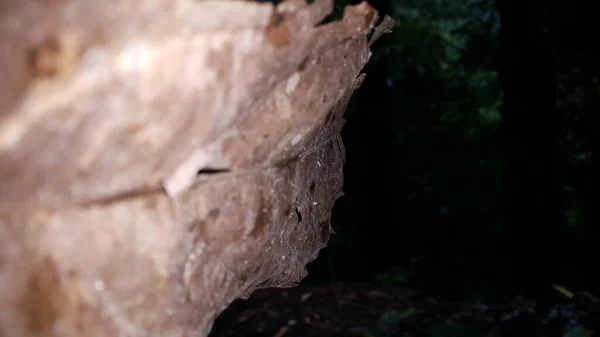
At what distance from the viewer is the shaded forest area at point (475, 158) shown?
13.6 feet

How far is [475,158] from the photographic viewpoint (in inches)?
278

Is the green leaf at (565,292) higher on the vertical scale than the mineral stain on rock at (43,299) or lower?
lower

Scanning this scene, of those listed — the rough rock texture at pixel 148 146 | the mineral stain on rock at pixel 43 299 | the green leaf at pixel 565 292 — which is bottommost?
the green leaf at pixel 565 292

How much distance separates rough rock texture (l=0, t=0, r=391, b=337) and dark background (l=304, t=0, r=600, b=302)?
372 centimetres

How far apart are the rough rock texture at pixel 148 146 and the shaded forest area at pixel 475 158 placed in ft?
9.86

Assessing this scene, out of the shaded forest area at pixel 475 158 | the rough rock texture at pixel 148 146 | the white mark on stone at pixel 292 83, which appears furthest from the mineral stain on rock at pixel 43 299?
the shaded forest area at pixel 475 158

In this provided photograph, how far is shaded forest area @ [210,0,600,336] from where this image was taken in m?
4.16

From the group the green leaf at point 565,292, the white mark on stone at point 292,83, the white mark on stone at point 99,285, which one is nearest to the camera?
the white mark on stone at point 99,285

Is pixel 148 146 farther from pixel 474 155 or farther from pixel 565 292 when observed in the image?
pixel 474 155

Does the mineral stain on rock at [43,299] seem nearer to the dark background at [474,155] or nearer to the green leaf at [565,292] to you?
the dark background at [474,155]

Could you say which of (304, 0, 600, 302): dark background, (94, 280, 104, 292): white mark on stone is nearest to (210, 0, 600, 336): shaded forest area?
(304, 0, 600, 302): dark background

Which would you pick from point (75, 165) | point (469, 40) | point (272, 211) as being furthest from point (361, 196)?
point (75, 165)

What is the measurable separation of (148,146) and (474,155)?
22.4 feet

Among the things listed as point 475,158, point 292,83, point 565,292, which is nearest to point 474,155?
point 475,158
